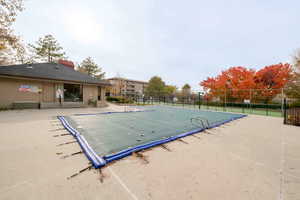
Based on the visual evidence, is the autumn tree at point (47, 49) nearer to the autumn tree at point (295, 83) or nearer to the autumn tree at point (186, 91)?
the autumn tree at point (186, 91)

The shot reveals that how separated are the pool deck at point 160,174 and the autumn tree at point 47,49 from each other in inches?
830

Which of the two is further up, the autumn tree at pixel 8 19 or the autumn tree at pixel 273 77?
the autumn tree at pixel 8 19

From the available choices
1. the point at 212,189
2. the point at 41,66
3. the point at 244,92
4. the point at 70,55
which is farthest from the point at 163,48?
the point at 70,55

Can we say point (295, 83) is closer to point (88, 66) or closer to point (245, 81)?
point (245, 81)

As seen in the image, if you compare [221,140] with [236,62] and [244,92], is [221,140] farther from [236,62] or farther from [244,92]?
[236,62]

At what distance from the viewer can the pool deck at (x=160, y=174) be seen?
142 cm

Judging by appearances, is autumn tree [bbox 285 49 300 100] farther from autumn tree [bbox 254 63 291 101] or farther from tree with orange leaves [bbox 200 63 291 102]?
tree with orange leaves [bbox 200 63 291 102]

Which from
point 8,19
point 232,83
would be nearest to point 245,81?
point 232,83

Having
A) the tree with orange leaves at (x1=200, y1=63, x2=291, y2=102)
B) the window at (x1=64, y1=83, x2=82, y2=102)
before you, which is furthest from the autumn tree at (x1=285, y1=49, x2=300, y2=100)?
the window at (x1=64, y1=83, x2=82, y2=102)

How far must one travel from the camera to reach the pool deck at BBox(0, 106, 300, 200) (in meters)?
1.42

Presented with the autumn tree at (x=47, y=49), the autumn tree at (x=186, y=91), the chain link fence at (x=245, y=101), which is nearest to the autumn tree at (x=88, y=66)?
the autumn tree at (x=47, y=49)

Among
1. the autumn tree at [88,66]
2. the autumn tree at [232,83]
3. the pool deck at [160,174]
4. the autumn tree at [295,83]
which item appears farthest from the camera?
the autumn tree at [88,66]

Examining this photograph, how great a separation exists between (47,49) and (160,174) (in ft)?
80.9

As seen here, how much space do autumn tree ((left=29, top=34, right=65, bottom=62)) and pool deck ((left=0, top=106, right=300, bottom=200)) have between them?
2109 cm
